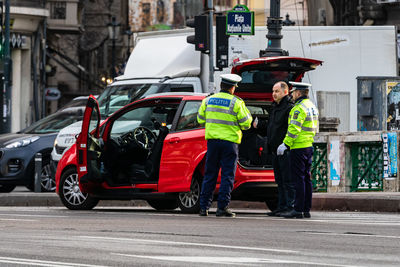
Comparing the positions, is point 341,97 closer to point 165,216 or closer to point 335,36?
point 335,36

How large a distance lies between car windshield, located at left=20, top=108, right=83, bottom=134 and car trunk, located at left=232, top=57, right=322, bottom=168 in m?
6.08

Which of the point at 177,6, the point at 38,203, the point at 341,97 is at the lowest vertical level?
the point at 38,203

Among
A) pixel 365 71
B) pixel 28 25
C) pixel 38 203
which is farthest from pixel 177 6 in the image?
pixel 38 203

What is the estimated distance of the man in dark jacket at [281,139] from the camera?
554 inches

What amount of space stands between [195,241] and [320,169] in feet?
34.9

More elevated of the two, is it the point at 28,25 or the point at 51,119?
the point at 28,25

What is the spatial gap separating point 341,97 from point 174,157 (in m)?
9.23

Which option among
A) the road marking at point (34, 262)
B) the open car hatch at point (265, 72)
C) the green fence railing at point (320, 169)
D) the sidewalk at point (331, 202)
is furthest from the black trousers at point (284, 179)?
the road marking at point (34, 262)

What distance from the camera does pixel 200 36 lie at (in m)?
21.4

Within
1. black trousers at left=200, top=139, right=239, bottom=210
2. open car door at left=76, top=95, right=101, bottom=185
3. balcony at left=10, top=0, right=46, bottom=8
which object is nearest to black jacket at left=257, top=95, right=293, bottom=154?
black trousers at left=200, top=139, right=239, bottom=210

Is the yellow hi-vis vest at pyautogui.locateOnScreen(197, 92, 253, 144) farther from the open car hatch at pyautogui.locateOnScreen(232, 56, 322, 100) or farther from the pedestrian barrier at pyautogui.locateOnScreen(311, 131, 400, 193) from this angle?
the pedestrian barrier at pyautogui.locateOnScreen(311, 131, 400, 193)

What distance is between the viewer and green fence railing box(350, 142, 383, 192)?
1905cm

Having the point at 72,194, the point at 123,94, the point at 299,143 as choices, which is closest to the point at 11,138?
the point at 123,94

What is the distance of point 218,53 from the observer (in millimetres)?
21250
